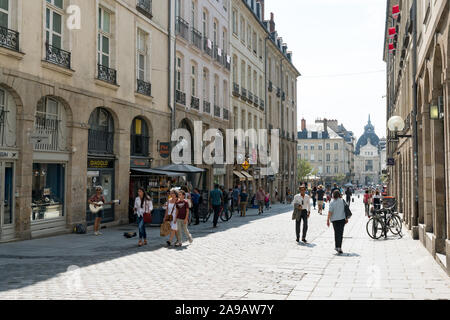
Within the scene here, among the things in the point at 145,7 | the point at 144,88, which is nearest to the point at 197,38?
the point at 145,7

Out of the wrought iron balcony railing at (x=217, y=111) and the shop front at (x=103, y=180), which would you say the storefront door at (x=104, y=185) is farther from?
the wrought iron balcony railing at (x=217, y=111)

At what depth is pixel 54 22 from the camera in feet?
51.7

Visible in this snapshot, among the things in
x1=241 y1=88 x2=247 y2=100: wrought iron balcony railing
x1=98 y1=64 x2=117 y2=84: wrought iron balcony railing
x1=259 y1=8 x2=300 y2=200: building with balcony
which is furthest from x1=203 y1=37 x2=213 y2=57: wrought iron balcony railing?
x1=259 y1=8 x2=300 y2=200: building with balcony

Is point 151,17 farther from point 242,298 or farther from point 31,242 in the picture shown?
point 242,298

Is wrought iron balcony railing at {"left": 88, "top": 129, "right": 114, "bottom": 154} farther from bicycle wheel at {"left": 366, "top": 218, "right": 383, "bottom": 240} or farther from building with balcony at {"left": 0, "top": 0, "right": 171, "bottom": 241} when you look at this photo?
bicycle wheel at {"left": 366, "top": 218, "right": 383, "bottom": 240}

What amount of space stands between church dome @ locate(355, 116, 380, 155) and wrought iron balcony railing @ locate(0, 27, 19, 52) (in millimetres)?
177722

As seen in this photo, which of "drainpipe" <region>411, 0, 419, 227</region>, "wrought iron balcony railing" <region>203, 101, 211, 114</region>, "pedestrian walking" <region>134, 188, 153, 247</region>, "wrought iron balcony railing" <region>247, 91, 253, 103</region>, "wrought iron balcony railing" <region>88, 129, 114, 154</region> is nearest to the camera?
"pedestrian walking" <region>134, 188, 153, 247</region>

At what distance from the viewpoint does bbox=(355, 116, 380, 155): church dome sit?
18400 centimetres

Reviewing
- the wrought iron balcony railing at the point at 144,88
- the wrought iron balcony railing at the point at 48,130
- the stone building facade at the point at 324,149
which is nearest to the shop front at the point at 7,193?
the wrought iron balcony railing at the point at 48,130

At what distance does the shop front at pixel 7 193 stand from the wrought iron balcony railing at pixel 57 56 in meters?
3.40

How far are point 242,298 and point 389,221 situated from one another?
32.5ft

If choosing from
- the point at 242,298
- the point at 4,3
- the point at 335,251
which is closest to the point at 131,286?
the point at 242,298

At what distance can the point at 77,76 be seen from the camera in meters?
16.6

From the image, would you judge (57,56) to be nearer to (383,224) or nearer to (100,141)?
(100,141)
